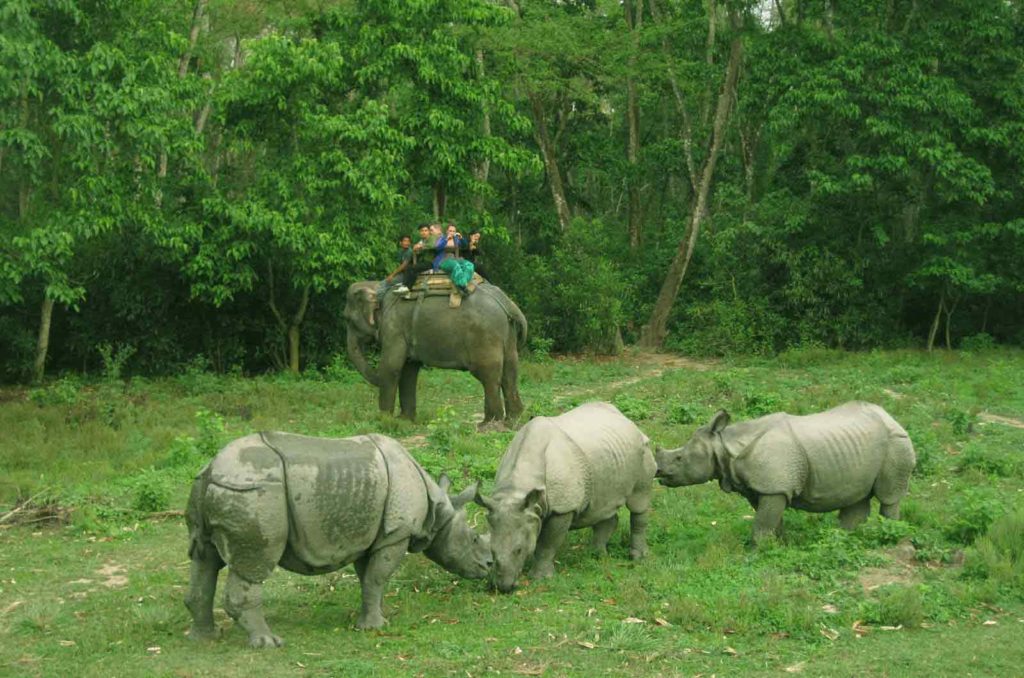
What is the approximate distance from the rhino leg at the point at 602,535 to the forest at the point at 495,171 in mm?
10711

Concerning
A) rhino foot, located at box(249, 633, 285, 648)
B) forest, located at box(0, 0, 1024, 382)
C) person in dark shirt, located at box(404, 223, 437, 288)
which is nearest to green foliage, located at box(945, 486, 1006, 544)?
rhino foot, located at box(249, 633, 285, 648)

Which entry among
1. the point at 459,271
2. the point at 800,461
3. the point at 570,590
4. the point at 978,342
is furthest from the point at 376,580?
the point at 978,342

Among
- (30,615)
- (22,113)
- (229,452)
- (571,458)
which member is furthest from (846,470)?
(22,113)

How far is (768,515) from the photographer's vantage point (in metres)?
11.0

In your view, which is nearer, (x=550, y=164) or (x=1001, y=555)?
(x=1001, y=555)

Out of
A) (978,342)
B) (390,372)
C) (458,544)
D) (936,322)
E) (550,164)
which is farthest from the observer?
(550,164)

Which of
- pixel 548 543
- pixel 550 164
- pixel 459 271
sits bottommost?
pixel 548 543

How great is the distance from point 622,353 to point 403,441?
13.9 m

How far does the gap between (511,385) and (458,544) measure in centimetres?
835

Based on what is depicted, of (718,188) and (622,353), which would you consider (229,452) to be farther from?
(718,188)

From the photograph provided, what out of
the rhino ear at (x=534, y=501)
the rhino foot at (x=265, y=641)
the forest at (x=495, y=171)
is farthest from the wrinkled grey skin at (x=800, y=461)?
the forest at (x=495, y=171)

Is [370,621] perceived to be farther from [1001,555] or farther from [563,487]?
[1001,555]

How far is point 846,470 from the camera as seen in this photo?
36.4 ft

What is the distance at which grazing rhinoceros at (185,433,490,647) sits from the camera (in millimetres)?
8430
